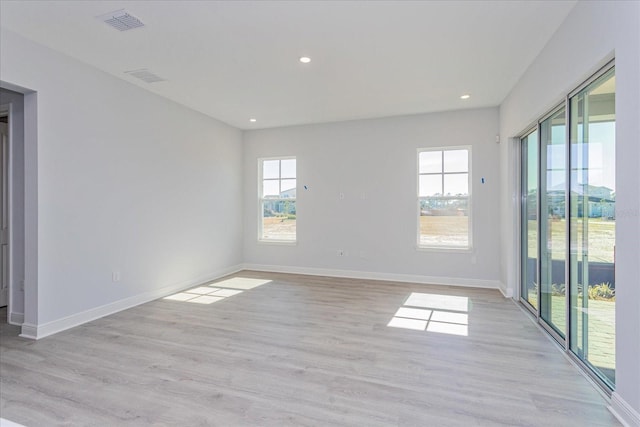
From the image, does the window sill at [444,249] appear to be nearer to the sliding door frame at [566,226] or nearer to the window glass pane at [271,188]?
the sliding door frame at [566,226]

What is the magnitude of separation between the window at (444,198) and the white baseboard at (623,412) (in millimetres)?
3508

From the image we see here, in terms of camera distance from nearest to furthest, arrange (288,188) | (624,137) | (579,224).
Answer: (624,137) < (579,224) < (288,188)

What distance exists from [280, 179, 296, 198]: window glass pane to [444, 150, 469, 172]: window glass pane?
2.81 m

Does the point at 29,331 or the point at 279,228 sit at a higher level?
the point at 279,228

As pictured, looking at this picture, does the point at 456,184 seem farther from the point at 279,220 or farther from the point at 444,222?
the point at 279,220

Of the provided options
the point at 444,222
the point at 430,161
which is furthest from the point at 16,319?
the point at 430,161

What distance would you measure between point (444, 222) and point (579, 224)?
2891 millimetres

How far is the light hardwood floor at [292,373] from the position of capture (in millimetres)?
2057

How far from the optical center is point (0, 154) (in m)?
4.29

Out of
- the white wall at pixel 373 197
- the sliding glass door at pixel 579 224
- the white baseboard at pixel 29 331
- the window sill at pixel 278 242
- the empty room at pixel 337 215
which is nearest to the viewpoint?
the empty room at pixel 337 215

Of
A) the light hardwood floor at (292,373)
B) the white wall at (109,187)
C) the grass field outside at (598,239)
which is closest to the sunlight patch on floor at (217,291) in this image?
the white wall at (109,187)

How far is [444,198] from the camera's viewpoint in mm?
5547

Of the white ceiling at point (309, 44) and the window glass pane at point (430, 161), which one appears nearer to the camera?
the white ceiling at point (309, 44)

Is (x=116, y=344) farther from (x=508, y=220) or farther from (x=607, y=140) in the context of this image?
(x=508, y=220)
